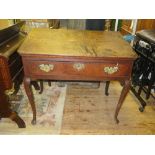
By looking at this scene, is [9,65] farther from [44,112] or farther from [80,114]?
[80,114]

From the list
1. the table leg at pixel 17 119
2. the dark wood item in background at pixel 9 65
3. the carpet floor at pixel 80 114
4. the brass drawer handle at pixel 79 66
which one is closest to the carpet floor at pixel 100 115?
the carpet floor at pixel 80 114

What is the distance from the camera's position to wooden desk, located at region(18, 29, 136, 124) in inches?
47.7

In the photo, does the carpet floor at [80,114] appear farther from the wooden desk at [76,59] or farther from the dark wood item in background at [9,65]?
the wooden desk at [76,59]

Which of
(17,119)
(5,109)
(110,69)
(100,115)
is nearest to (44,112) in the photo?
(17,119)

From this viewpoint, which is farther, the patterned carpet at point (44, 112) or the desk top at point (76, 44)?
the patterned carpet at point (44, 112)

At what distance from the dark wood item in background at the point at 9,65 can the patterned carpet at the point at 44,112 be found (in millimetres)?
108

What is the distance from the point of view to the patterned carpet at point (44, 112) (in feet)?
5.05

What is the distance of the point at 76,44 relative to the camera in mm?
1357

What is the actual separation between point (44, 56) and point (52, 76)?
18 cm

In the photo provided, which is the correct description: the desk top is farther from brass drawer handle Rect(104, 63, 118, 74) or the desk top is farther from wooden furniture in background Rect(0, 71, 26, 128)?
wooden furniture in background Rect(0, 71, 26, 128)

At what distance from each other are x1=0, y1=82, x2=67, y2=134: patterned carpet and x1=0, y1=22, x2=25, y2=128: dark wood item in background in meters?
0.11

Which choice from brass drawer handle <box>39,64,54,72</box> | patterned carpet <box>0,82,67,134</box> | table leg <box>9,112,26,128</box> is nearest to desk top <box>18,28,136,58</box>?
brass drawer handle <box>39,64,54,72</box>

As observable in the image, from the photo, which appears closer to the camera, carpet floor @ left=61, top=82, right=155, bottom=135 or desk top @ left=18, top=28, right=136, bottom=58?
desk top @ left=18, top=28, right=136, bottom=58

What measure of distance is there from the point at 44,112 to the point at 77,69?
70cm
